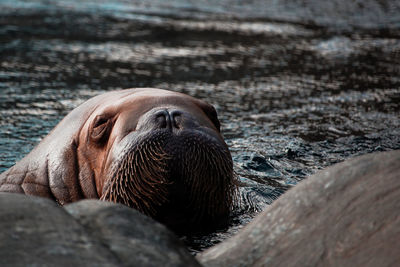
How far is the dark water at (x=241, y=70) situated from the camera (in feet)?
20.2

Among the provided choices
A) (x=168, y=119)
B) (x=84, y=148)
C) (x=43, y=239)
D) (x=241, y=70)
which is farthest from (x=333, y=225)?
(x=241, y=70)

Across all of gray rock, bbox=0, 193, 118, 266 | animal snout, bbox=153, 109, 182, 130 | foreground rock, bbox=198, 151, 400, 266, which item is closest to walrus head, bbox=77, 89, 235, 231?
animal snout, bbox=153, 109, 182, 130

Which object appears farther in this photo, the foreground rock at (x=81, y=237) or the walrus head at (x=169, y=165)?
the walrus head at (x=169, y=165)

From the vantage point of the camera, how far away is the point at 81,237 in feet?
7.06

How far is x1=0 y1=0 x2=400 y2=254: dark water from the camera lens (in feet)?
20.2

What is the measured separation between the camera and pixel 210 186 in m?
3.62

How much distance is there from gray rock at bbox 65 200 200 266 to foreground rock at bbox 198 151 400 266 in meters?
0.24

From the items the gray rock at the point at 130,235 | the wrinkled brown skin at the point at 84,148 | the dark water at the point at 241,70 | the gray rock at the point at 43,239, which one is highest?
the gray rock at the point at 43,239

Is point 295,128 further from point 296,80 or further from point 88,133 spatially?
point 88,133

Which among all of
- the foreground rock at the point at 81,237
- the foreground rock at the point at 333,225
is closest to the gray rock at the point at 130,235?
the foreground rock at the point at 81,237

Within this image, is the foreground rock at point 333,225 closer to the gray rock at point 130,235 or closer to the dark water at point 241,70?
the gray rock at point 130,235

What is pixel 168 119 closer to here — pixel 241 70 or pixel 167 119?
pixel 167 119

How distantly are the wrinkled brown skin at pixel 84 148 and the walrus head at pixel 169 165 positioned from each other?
0.04 feet

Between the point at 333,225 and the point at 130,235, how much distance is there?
720mm
